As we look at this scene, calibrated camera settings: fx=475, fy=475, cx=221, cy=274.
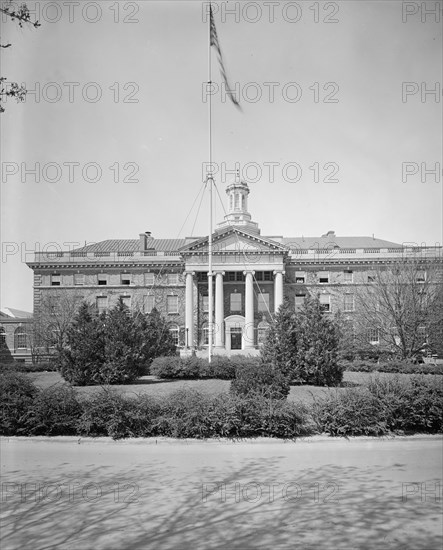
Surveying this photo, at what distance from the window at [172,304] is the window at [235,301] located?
6.67m

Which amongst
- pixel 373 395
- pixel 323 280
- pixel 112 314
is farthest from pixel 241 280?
pixel 373 395

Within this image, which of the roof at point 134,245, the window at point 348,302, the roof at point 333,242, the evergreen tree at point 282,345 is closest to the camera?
the evergreen tree at point 282,345

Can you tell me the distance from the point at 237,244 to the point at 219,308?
23.7 ft

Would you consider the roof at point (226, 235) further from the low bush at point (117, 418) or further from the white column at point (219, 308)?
the low bush at point (117, 418)

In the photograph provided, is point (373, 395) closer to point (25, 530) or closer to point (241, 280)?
point (25, 530)

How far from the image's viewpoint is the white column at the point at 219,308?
165 ft

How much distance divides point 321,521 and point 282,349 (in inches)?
624

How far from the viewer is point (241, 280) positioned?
2109 inches

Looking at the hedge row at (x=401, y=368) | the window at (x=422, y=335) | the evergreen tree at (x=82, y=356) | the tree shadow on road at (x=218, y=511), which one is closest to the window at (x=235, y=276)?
the window at (x=422, y=335)

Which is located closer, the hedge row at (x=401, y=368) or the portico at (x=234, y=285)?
the hedge row at (x=401, y=368)

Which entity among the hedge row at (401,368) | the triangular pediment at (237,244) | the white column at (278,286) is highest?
the triangular pediment at (237,244)

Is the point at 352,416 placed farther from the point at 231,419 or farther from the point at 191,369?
the point at 191,369

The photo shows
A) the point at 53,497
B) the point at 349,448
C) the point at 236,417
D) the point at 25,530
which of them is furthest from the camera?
the point at 236,417

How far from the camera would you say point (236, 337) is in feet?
172
